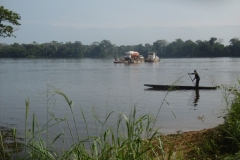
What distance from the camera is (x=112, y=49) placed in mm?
163750

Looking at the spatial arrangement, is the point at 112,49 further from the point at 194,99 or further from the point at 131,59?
the point at 194,99

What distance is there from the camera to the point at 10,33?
53.2 ft

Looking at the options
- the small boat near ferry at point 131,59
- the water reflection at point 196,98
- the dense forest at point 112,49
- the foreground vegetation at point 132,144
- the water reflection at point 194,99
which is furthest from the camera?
the dense forest at point 112,49

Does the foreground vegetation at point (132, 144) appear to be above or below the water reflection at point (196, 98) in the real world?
above

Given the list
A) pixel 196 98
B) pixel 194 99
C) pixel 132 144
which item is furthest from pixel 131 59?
pixel 132 144

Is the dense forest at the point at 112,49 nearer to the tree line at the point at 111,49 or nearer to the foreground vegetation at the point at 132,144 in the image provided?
the tree line at the point at 111,49

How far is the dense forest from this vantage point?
119312 mm

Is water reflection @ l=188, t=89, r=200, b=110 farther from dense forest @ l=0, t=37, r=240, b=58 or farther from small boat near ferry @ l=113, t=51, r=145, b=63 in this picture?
dense forest @ l=0, t=37, r=240, b=58

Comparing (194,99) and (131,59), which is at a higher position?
(194,99)

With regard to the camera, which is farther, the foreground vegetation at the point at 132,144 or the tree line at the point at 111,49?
the tree line at the point at 111,49

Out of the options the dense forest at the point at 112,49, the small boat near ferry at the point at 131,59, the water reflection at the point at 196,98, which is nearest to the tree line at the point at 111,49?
the dense forest at the point at 112,49

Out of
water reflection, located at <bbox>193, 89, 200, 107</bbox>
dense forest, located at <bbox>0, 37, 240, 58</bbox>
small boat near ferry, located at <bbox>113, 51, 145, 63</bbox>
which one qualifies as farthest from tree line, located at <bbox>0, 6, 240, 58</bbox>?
water reflection, located at <bbox>193, 89, 200, 107</bbox>

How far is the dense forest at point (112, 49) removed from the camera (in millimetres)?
119312

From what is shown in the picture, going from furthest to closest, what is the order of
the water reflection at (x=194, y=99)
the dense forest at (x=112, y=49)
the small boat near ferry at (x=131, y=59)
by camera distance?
the dense forest at (x=112, y=49) < the small boat near ferry at (x=131, y=59) < the water reflection at (x=194, y=99)
